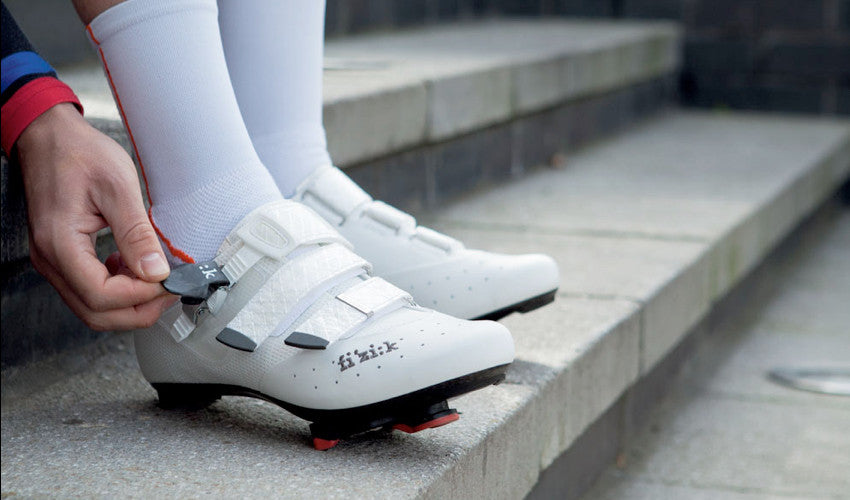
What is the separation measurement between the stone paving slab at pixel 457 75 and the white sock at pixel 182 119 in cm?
34

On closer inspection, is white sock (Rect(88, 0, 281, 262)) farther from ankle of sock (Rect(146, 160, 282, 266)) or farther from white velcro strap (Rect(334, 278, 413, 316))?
white velcro strap (Rect(334, 278, 413, 316))

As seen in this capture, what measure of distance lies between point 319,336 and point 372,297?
0.19 ft

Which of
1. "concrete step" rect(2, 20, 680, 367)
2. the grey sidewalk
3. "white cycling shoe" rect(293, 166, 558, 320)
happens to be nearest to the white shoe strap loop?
"white cycling shoe" rect(293, 166, 558, 320)

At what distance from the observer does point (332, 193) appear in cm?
107

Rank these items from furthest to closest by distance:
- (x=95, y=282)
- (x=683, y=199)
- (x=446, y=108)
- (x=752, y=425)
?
(x=683, y=199)
(x=446, y=108)
(x=752, y=425)
(x=95, y=282)

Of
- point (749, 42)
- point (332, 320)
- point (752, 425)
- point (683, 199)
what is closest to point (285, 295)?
point (332, 320)

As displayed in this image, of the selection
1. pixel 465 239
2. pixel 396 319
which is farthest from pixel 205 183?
pixel 465 239

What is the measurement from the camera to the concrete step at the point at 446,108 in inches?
44.3

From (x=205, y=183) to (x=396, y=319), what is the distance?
0.64ft

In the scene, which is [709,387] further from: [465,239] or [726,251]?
[465,239]

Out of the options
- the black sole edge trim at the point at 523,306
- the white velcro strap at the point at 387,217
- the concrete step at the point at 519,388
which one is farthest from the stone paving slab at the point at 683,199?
the white velcro strap at the point at 387,217

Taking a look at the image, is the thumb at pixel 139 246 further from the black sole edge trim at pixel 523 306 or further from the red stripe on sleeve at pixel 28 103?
the black sole edge trim at pixel 523 306

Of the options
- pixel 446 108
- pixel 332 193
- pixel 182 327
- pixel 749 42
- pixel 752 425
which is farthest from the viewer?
pixel 749 42

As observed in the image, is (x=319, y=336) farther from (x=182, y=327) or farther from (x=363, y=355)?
(x=182, y=327)
